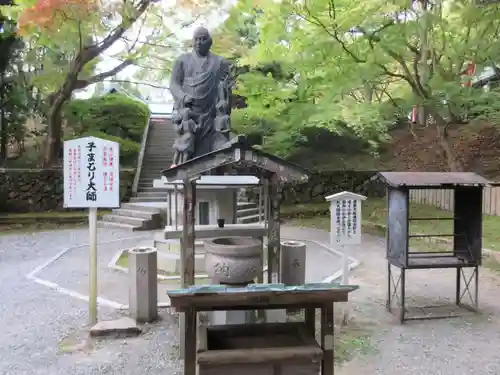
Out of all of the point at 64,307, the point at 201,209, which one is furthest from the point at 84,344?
the point at 201,209

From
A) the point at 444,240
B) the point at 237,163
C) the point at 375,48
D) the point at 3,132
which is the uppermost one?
the point at 375,48

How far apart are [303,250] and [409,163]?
13.1 m

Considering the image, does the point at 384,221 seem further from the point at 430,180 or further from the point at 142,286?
the point at 142,286

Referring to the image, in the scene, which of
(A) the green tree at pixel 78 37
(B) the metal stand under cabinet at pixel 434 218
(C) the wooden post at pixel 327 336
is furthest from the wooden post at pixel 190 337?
(A) the green tree at pixel 78 37

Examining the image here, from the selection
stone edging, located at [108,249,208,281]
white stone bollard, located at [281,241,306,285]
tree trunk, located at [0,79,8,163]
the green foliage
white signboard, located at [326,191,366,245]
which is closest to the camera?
white signboard, located at [326,191,366,245]

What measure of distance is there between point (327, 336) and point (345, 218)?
2284 millimetres

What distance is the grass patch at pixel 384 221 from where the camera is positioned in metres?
10.5

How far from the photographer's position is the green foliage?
1811cm

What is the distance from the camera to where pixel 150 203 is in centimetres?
1479

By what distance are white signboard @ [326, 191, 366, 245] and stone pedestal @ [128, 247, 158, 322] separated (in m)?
2.34

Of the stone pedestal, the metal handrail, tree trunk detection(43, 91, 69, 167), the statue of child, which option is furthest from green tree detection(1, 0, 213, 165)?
the stone pedestal

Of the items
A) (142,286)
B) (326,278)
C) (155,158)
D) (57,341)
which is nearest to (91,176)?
(142,286)

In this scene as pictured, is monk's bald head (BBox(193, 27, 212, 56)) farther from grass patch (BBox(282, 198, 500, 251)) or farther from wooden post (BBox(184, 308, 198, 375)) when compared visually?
grass patch (BBox(282, 198, 500, 251))

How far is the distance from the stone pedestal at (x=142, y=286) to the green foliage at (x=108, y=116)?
13542mm
